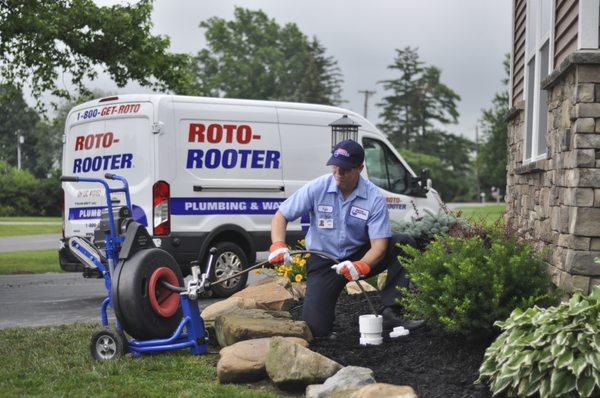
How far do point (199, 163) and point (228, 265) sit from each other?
1.45m

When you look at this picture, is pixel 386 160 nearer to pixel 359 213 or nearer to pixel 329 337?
pixel 359 213

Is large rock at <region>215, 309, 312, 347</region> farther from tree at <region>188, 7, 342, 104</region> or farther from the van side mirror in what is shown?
tree at <region>188, 7, 342, 104</region>

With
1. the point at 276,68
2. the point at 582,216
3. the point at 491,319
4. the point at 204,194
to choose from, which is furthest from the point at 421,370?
the point at 276,68

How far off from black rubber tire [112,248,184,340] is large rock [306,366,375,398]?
5.87ft

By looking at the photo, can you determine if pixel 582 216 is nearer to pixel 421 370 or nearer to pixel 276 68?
pixel 421 370

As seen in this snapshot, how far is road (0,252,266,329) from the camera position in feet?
32.0

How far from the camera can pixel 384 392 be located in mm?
4715

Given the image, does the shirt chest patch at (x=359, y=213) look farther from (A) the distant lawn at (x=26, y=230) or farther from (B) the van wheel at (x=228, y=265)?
(A) the distant lawn at (x=26, y=230)

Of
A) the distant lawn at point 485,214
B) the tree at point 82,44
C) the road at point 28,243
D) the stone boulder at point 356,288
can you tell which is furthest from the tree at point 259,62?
the stone boulder at point 356,288

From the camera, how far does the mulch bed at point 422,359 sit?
527 centimetres

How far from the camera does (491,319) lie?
564 centimetres

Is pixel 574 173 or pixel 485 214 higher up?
pixel 574 173

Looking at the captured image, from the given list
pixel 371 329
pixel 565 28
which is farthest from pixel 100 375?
Answer: pixel 565 28

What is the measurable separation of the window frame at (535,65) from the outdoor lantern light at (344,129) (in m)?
2.59
